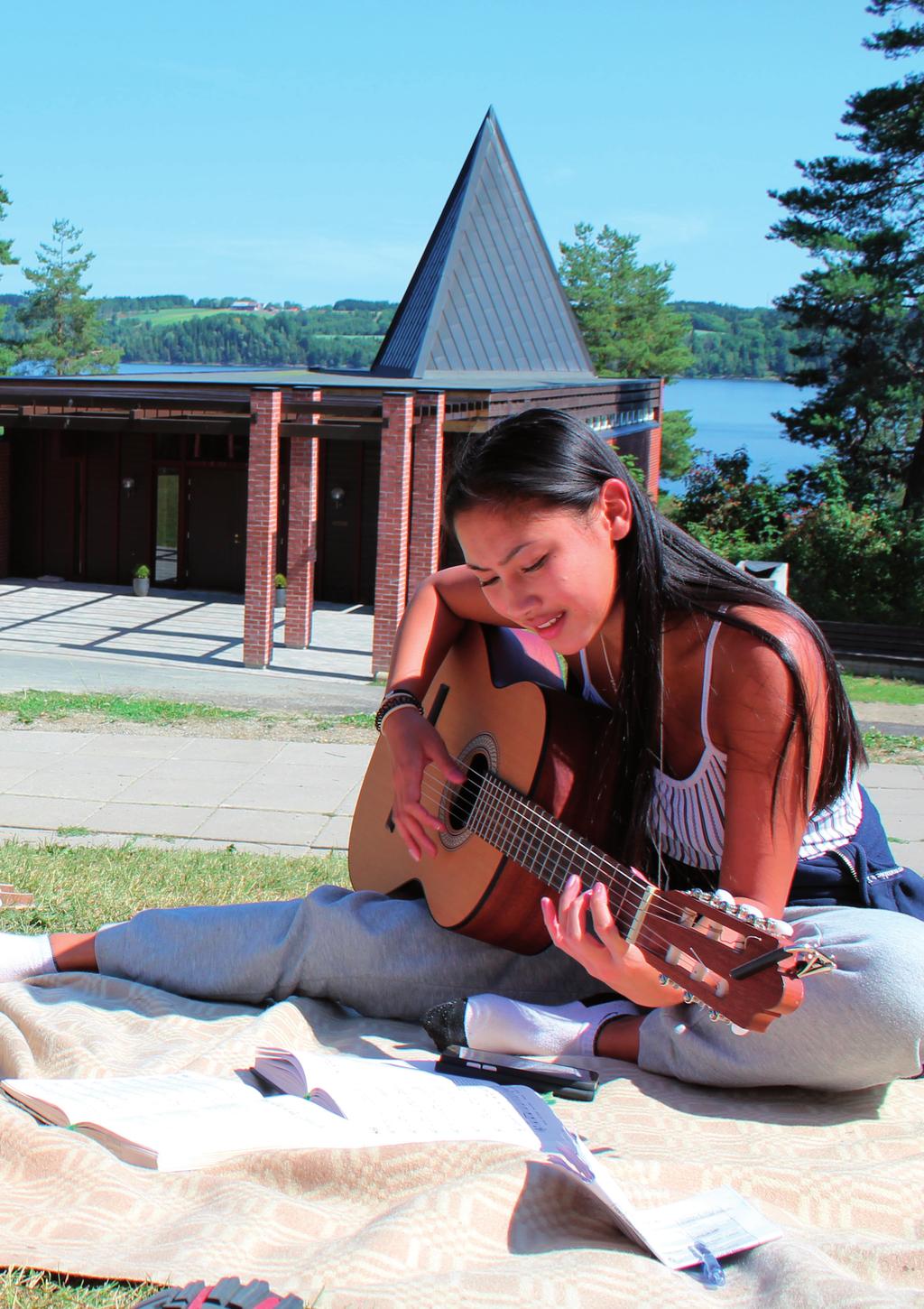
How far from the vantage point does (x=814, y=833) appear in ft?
8.97

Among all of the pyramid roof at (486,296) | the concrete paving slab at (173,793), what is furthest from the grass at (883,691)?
the pyramid roof at (486,296)

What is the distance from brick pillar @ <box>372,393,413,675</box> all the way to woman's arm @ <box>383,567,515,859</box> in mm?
14479

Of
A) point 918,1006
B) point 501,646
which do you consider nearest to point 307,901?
point 501,646

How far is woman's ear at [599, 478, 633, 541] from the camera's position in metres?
2.57

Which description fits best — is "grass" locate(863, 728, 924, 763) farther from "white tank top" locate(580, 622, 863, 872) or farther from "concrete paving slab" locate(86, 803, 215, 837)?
"white tank top" locate(580, 622, 863, 872)

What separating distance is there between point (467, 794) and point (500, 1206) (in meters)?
1.16

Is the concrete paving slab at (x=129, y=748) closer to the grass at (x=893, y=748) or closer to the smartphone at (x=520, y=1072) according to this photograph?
the grass at (x=893, y=748)

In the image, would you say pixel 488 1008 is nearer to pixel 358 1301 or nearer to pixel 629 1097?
pixel 629 1097

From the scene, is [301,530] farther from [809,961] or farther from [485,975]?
[809,961]

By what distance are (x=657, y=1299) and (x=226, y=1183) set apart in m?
0.73

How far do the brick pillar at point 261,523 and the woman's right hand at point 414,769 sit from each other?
15.6m

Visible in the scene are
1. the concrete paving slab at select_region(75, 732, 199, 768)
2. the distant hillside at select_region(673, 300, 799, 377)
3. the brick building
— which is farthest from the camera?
the distant hillside at select_region(673, 300, 799, 377)

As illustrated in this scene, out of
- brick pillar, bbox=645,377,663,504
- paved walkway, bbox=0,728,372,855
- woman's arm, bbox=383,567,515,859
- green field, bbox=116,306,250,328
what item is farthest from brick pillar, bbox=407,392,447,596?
green field, bbox=116,306,250,328

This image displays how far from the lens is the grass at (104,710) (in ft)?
27.6
